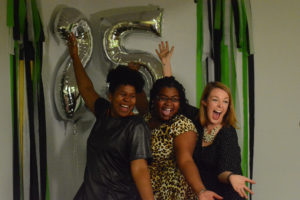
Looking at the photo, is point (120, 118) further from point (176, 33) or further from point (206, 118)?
point (176, 33)

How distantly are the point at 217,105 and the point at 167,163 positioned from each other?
36cm

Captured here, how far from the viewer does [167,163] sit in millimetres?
1612

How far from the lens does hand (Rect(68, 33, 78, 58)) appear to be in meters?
1.89

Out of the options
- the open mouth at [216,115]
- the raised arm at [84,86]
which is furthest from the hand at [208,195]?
the raised arm at [84,86]

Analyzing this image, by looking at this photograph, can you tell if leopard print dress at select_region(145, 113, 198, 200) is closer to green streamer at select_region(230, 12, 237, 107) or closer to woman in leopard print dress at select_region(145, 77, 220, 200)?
woman in leopard print dress at select_region(145, 77, 220, 200)

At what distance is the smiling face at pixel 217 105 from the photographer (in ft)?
5.40

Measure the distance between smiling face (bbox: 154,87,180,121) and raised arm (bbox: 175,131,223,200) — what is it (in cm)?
13

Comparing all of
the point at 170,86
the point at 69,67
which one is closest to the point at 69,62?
the point at 69,67

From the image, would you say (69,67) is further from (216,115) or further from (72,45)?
(216,115)

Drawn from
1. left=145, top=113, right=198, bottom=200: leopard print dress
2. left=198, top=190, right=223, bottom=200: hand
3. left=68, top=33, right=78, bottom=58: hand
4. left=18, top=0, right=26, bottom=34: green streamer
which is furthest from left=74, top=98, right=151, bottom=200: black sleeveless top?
left=18, top=0, right=26, bottom=34: green streamer

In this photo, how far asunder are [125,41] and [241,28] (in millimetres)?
740

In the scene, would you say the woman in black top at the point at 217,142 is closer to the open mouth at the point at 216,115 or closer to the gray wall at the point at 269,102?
the open mouth at the point at 216,115

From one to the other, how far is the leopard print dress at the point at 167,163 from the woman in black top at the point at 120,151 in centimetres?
10

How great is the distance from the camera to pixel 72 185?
A: 2246 millimetres
